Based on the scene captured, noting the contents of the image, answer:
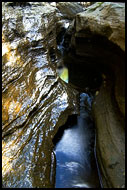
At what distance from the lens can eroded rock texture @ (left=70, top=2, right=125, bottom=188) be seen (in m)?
3.33

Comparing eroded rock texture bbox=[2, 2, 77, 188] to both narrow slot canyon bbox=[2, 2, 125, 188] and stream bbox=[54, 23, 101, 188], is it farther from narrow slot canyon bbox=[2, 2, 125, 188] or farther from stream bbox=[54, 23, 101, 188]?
stream bbox=[54, 23, 101, 188]

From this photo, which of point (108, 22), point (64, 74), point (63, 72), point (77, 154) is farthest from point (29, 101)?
point (63, 72)

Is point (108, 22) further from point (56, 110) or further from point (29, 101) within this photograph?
point (29, 101)

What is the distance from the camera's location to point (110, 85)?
486 cm

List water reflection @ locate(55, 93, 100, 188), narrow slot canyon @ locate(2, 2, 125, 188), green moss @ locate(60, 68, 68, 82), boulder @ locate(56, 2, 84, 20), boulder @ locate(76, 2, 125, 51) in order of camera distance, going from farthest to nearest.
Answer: boulder @ locate(56, 2, 84, 20)
green moss @ locate(60, 68, 68, 82)
boulder @ locate(76, 2, 125, 51)
water reflection @ locate(55, 93, 100, 188)
narrow slot canyon @ locate(2, 2, 125, 188)

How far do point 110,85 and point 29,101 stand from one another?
7.61 feet

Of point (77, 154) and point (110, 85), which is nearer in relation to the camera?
point (77, 154)

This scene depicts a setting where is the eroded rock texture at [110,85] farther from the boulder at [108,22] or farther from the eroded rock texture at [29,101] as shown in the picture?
the eroded rock texture at [29,101]

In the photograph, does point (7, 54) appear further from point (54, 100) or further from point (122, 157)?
point (122, 157)

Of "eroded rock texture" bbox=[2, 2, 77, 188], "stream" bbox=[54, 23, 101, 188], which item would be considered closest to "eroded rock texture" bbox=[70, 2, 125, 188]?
"stream" bbox=[54, 23, 101, 188]

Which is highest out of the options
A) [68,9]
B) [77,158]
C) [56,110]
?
[68,9]

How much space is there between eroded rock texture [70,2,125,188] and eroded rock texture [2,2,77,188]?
82 cm

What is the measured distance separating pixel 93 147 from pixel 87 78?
3.12 m

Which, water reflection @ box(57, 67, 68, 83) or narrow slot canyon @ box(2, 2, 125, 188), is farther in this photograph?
water reflection @ box(57, 67, 68, 83)
